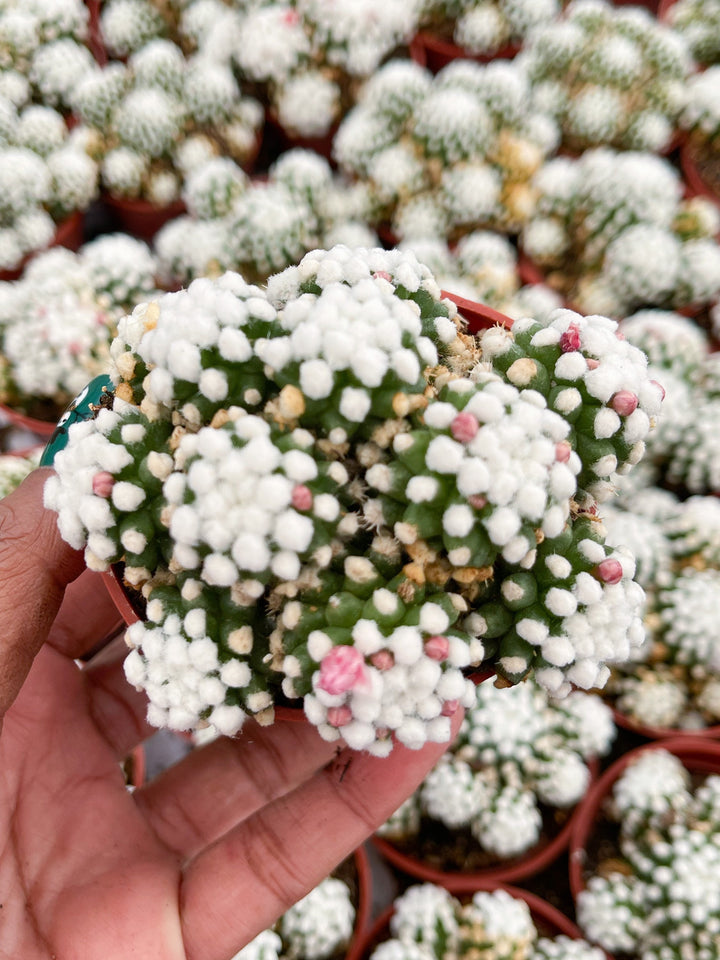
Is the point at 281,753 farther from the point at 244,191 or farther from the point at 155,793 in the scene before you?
the point at 244,191

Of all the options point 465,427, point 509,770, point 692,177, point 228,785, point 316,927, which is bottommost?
point 316,927

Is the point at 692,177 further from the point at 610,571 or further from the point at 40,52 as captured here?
the point at 40,52

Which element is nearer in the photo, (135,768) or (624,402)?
(624,402)

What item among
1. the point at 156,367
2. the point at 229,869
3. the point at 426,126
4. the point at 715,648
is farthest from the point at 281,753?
the point at 426,126

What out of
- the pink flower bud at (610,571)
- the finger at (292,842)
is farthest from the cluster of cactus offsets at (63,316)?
the pink flower bud at (610,571)

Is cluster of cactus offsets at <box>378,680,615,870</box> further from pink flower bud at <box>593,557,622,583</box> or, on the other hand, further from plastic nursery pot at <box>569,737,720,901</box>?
pink flower bud at <box>593,557,622,583</box>

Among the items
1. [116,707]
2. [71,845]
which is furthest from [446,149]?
[71,845]

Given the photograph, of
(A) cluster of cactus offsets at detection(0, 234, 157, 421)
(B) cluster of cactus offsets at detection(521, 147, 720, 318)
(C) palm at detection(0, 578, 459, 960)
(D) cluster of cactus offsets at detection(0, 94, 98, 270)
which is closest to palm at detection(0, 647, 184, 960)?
(C) palm at detection(0, 578, 459, 960)
